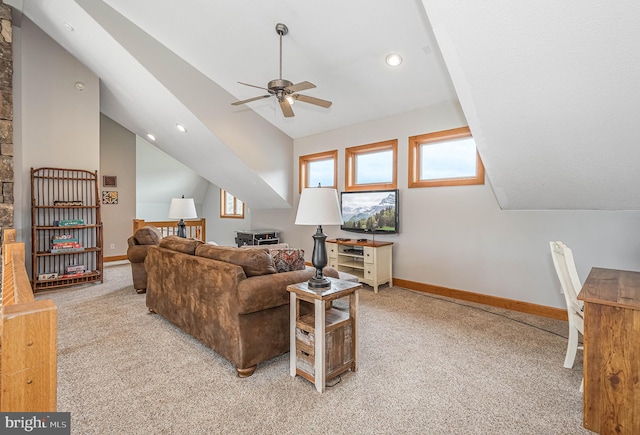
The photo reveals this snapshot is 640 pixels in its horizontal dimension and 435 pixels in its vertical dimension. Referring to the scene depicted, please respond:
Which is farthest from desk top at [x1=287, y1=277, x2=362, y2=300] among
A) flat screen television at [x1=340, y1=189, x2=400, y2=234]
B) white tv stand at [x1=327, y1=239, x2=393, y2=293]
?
flat screen television at [x1=340, y1=189, x2=400, y2=234]

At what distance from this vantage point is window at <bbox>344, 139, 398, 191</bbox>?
4828mm

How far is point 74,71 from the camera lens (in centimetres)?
500

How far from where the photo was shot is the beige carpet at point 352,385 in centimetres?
180

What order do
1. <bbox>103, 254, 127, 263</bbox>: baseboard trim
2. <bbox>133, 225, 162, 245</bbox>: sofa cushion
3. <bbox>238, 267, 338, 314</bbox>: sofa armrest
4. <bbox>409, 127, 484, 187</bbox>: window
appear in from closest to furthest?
1. <bbox>238, 267, 338, 314</bbox>: sofa armrest
2. <bbox>409, 127, 484, 187</bbox>: window
3. <bbox>133, 225, 162, 245</bbox>: sofa cushion
4. <bbox>103, 254, 127, 263</bbox>: baseboard trim

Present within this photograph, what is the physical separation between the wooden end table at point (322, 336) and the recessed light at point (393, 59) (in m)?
2.62

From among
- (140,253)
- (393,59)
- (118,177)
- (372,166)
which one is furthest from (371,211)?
(118,177)

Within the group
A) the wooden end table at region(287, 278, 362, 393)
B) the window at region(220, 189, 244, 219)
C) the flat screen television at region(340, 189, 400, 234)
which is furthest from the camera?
the window at region(220, 189, 244, 219)

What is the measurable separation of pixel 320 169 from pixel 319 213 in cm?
384

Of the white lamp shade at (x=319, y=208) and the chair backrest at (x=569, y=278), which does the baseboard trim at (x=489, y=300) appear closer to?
the chair backrest at (x=569, y=278)

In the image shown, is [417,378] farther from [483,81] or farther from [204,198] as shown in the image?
[204,198]

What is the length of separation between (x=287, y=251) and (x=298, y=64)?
251 cm

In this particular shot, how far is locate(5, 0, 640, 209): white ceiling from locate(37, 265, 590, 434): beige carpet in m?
1.66

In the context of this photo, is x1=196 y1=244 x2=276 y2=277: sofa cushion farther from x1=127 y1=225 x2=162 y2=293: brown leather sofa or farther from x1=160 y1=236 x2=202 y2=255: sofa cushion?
x1=127 y1=225 x2=162 y2=293: brown leather sofa

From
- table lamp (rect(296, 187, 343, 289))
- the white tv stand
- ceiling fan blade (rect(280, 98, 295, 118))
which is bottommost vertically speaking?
the white tv stand
